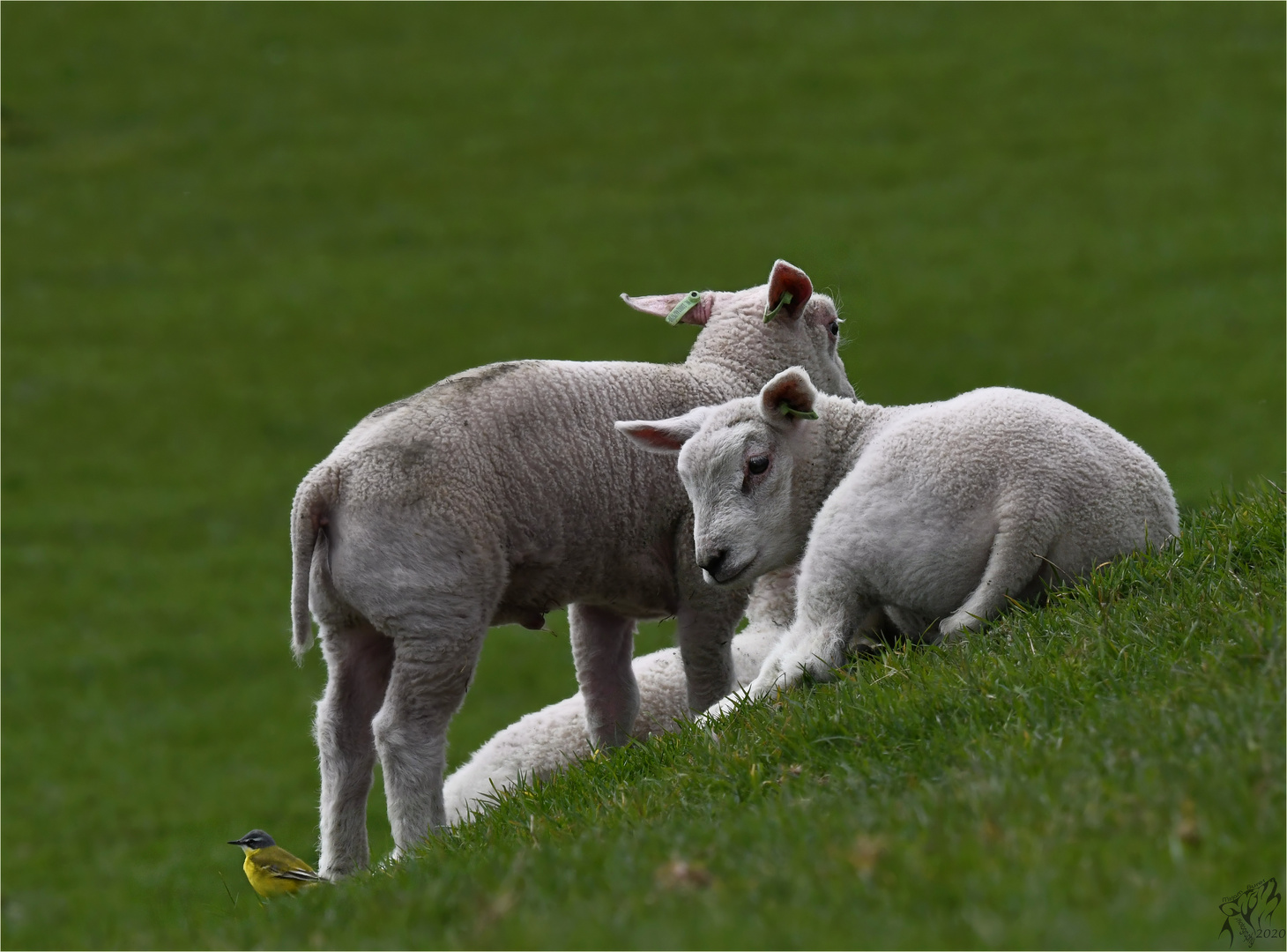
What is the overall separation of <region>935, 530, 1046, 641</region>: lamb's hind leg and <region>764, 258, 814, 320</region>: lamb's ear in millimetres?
2116

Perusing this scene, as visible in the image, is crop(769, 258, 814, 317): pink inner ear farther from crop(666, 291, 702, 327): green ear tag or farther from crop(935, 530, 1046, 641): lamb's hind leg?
crop(935, 530, 1046, 641): lamb's hind leg

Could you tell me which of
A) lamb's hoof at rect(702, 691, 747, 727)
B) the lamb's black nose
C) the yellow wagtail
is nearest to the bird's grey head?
the yellow wagtail

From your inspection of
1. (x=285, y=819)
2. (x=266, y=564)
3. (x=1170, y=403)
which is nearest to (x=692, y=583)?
(x=285, y=819)

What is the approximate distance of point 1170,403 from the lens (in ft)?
85.8

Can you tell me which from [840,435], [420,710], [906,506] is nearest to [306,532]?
[420,710]

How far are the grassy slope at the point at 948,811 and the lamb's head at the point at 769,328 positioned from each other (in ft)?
6.94

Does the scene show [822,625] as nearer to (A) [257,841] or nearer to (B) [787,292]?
(B) [787,292]

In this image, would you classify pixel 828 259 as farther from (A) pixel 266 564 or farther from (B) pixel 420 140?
(B) pixel 420 140

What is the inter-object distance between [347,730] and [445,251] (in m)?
27.4

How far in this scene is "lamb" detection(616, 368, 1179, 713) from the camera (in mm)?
5238

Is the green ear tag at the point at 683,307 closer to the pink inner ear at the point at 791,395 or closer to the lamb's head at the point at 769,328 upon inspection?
the lamb's head at the point at 769,328

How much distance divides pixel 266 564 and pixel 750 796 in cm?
2139

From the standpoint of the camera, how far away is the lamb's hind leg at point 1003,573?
17.0ft

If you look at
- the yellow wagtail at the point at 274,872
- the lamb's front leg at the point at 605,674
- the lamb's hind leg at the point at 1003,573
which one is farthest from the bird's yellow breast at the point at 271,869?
the lamb's hind leg at the point at 1003,573
